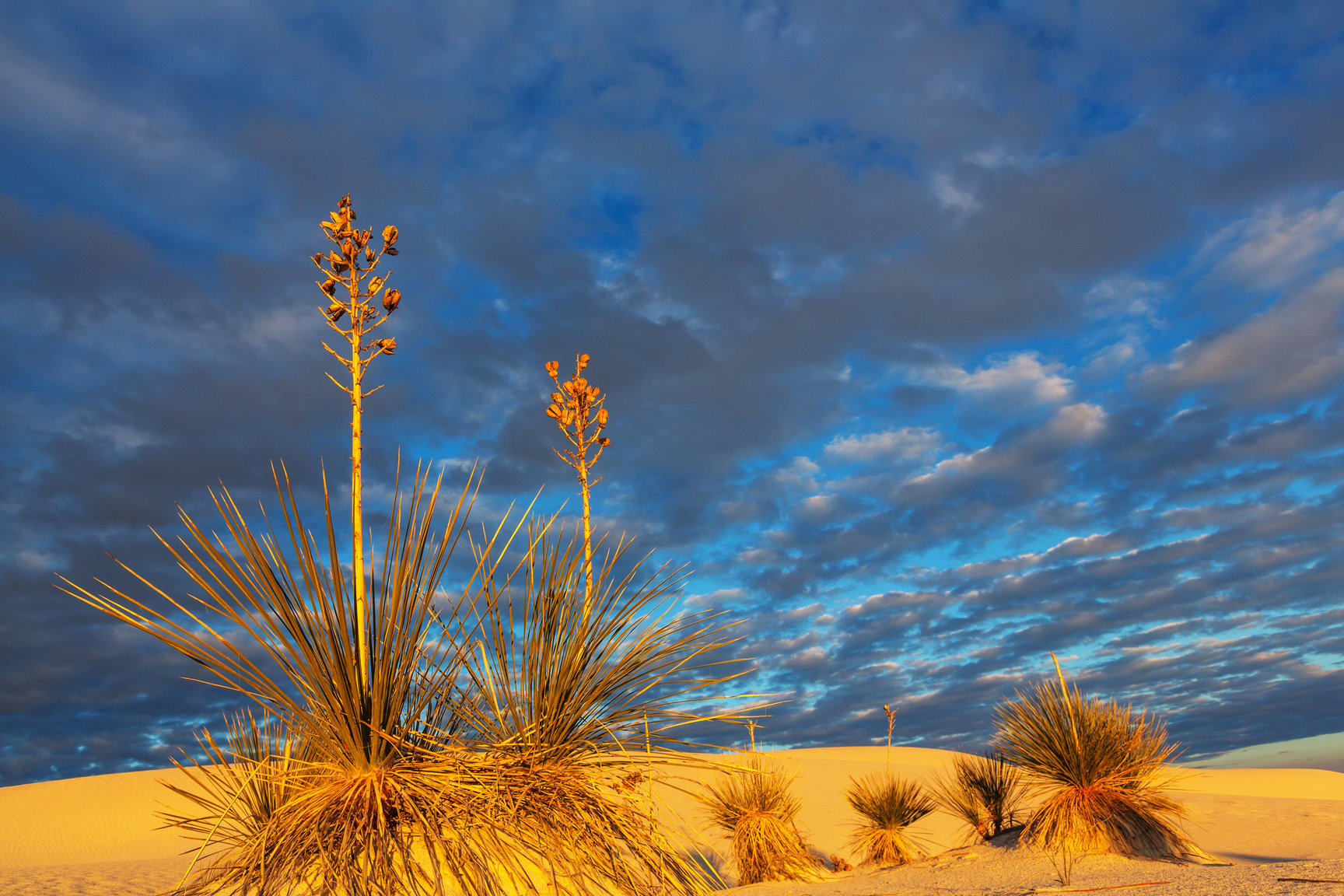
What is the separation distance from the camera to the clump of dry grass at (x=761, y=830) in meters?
10.4

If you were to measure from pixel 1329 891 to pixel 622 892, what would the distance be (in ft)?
14.1

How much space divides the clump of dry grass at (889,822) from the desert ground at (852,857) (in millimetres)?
572

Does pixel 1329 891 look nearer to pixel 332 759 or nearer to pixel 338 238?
pixel 332 759

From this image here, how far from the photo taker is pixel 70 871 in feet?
45.1

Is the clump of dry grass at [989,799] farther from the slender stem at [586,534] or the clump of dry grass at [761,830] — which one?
the slender stem at [586,534]

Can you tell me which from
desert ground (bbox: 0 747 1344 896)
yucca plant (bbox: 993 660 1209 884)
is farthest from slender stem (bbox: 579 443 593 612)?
yucca plant (bbox: 993 660 1209 884)

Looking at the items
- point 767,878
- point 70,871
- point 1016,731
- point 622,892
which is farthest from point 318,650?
point 70,871

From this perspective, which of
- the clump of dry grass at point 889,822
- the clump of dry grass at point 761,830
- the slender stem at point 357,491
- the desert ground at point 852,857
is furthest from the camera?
the clump of dry grass at point 889,822

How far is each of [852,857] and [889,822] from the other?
1.43 m

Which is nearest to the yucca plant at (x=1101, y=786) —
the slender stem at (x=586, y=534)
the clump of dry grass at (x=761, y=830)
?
the clump of dry grass at (x=761, y=830)

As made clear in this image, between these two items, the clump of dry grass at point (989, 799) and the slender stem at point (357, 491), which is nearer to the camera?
the slender stem at point (357, 491)

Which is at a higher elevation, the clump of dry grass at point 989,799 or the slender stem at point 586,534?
the slender stem at point 586,534

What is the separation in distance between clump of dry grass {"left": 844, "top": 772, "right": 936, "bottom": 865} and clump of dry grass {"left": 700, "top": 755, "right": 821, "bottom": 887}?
1515 mm

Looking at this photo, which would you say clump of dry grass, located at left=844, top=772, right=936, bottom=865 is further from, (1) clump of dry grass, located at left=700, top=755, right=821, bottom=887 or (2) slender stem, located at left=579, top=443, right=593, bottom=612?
(2) slender stem, located at left=579, top=443, right=593, bottom=612
